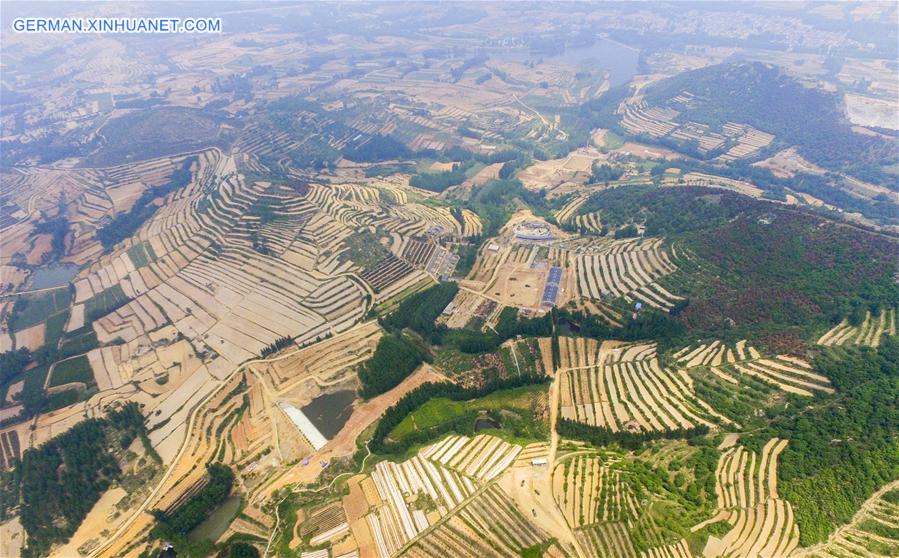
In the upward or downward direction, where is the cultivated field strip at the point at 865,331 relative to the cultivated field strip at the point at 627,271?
upward

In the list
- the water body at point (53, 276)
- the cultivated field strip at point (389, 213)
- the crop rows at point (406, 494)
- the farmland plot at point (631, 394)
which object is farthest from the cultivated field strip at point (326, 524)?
the water body at point (53, 276)

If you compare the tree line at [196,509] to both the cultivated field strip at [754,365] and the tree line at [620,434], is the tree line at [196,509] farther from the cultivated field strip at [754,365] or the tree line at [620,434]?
the cultivated field strip at [754,365]

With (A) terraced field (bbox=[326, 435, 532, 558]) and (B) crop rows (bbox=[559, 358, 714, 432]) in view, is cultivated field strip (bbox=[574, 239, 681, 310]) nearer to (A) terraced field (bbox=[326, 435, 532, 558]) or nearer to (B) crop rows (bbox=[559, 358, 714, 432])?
(B) crop rows (bbox=[559, 358, 714, 432])

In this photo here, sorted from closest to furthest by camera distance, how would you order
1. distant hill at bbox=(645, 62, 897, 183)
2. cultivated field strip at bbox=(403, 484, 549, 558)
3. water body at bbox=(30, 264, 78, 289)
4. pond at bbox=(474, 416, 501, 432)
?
cultivated field strip at bbox=(403, 484, 549, 558) < pond at bbox=(474, 416, 501, 432) < water body at bbox=(30, 264, 78, 289) < distant hill at bbox=(645, 62, 897, 183)

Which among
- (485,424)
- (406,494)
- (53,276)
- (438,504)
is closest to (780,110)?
(485,424)

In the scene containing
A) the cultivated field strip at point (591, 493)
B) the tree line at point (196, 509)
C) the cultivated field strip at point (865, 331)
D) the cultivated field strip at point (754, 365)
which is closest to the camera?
the cultivated field strip at point (591, 493)

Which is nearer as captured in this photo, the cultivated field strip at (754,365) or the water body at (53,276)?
the cultivated field strip at (754,365)

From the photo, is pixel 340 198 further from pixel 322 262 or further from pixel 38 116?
pixel 38 116

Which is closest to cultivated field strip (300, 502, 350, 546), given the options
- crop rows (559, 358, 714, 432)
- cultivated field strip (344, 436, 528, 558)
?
cultivated field strip (344, 436, 528, 558)

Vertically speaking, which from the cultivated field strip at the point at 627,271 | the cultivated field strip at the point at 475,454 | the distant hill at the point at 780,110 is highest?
the distant hill at the point at 780,110
